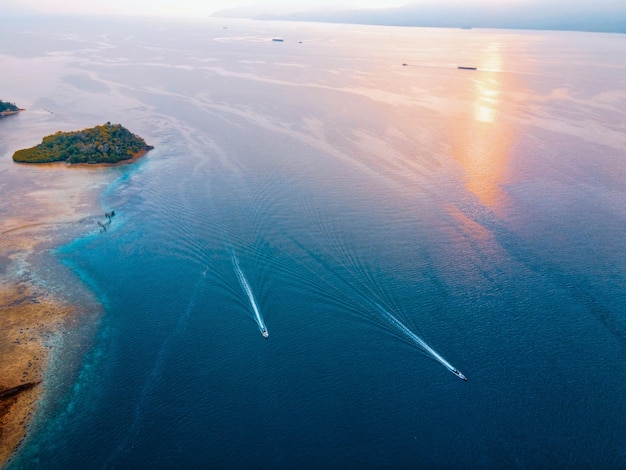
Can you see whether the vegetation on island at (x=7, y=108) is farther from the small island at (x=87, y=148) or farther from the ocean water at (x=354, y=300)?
the small island at (x=87, y=148)

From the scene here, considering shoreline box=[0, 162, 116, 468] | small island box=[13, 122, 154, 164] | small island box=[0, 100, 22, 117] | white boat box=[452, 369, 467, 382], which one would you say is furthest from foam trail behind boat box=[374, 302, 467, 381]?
small island box=[0, 100, 22, 117]

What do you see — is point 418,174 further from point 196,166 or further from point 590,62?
point 590,62

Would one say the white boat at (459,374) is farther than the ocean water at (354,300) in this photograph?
Yes

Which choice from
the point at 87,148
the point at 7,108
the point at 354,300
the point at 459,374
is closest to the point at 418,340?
the point at 459,374

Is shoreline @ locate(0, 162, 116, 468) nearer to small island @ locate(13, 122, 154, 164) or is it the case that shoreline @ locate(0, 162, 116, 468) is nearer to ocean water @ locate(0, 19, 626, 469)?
ocean water @ locate(0, 19, 626, 469)

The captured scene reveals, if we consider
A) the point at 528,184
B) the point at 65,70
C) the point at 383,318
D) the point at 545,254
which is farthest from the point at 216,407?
the point at 65,70

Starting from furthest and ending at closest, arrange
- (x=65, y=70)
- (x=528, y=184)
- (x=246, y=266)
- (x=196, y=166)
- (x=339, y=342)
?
(x=65, y=70) → (x=196, y=166) → (x=528, y=184) → (x=246, y=266) → (x=339, y=342)

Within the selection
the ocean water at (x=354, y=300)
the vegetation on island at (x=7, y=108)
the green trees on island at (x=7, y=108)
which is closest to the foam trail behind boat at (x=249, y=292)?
the ocean water at (x=354, y=300)
